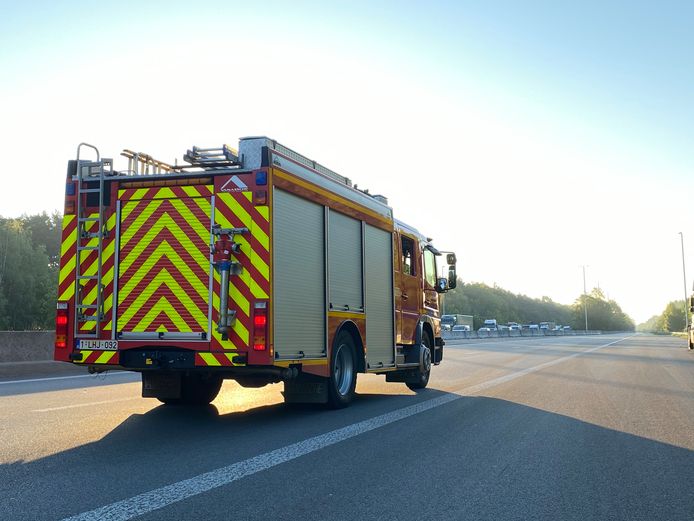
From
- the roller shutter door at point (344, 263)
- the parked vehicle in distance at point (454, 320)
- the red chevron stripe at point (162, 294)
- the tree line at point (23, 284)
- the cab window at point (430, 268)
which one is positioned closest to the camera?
the red chevron stripe at point (162, 294)

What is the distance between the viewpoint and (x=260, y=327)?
736cm

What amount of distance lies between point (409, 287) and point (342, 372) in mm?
2923

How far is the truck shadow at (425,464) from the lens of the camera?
14.6ft

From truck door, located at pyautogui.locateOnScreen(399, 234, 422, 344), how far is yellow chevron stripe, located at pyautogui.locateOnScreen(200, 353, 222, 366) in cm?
460

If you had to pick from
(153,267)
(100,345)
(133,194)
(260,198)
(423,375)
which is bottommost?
(423,375)

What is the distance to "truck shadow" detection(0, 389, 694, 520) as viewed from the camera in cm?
445

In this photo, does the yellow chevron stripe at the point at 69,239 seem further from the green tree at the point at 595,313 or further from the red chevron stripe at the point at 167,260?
the green tree at the point at 595,313

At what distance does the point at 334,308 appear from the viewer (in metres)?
9.04

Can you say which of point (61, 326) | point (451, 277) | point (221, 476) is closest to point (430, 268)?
point (451, 277)

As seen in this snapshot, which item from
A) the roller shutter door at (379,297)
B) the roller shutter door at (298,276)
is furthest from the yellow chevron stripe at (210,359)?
the roller shutter door at (379,297)

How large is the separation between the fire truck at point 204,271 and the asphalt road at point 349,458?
30.7 inches

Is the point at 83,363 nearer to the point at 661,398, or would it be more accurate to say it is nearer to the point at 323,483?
the point at 323,483

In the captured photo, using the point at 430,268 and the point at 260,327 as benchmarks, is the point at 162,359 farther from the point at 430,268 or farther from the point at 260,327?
the point at 430,268

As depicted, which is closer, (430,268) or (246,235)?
(246,235)
